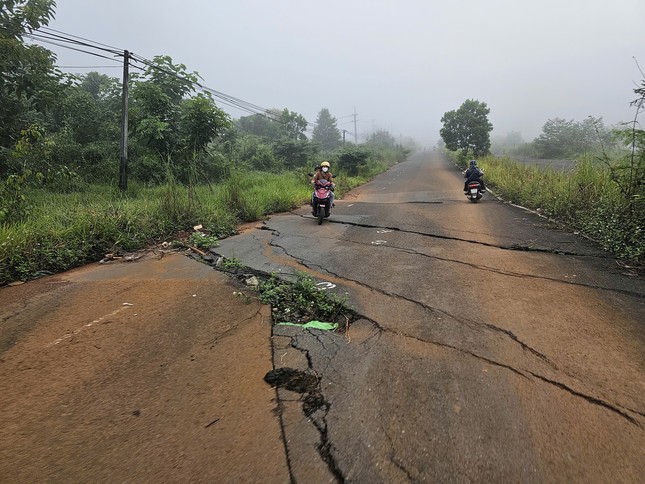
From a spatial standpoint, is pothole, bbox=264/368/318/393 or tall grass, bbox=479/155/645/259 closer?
pothole, bbox=264/368/318/393

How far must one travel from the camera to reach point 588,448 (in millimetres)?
2016

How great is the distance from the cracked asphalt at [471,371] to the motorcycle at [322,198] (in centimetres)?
313

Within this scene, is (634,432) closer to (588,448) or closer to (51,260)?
(588,448)

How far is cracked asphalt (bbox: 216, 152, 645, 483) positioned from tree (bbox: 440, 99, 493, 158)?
23064 millimetres

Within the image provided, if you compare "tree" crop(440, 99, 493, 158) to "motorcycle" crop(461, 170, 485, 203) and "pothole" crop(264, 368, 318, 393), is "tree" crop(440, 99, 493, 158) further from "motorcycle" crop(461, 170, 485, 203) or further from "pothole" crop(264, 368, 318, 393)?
"pothole" crop(264, 368, 318, 393)

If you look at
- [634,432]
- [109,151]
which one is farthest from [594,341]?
[109,151]

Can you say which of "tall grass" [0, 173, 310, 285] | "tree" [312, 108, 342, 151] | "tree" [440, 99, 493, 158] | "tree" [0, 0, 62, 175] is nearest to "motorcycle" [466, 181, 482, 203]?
"tall grass" [0, 173, 310, 285]

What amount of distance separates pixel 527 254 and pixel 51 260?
7.01 meters

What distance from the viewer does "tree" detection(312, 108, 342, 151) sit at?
53922 millimetres

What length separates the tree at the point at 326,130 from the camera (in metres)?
53.9

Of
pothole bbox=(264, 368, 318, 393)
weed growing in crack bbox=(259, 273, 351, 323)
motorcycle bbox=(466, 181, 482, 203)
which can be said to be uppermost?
motorcycle bbox=(466, 181, 482, 203)

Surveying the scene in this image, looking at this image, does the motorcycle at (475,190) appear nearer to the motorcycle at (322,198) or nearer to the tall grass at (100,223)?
the motorcycle at (322,198)

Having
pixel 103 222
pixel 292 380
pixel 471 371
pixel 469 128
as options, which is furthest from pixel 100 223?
pixel 469 128

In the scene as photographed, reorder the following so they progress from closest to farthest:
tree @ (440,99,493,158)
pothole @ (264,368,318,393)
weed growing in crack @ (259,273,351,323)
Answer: pothole @ (264,368,318,393) < weed growing in crack @ (259,273,351,323) < tree @ (440,99,493,158)
